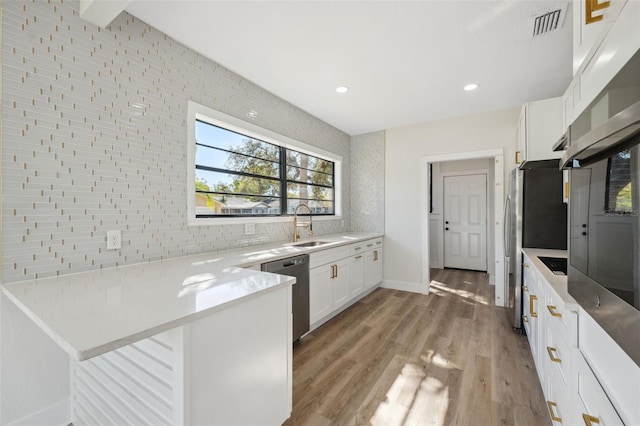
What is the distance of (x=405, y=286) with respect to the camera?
13.9 feet

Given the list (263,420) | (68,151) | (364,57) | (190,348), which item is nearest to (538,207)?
(364,57)

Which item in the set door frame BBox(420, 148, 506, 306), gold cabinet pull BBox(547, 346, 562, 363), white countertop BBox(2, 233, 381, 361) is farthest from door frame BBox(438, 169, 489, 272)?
white countertop BBox(2, 233, 381, 361)

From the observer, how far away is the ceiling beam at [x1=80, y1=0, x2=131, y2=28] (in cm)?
156

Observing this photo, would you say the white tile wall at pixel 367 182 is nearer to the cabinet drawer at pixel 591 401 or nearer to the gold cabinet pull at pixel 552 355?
the gold cabinet pull at pixel 552 355

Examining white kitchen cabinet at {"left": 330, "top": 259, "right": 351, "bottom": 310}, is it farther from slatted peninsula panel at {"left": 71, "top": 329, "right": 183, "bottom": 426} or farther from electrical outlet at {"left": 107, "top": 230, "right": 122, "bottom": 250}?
slatted peninsula panel at {"left": 71, "top": 329, "right": 183, "bottom": 426}

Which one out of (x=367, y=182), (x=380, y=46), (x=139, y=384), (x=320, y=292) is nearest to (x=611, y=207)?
(x=139, y=384)

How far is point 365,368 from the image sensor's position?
7.16ft

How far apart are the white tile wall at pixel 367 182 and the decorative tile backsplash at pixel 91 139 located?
271 cm

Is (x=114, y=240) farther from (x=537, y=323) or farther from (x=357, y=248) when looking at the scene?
(x=537, y=323)

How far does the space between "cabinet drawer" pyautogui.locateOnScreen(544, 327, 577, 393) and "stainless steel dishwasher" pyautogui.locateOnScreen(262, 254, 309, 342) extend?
173cm

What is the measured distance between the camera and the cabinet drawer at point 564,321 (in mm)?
1114

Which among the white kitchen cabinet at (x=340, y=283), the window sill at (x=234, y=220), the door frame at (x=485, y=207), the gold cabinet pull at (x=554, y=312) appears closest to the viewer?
the gold cabinet pull at (x=554, y=312)

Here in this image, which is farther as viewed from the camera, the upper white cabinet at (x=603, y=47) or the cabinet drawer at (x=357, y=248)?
the cabinet drawer at (x=357, y=248)

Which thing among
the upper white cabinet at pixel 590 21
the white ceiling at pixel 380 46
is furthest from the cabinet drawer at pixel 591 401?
the white ceiling at pixel 380 46
